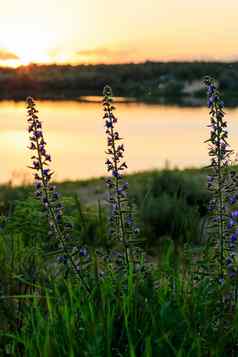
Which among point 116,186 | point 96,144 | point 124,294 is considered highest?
point 116,186

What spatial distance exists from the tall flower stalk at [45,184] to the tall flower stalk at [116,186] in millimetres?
253

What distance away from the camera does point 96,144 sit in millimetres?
30578

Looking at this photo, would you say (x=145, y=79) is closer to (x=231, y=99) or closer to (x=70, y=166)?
(x=231, y=99)

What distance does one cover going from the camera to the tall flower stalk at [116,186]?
3.19m

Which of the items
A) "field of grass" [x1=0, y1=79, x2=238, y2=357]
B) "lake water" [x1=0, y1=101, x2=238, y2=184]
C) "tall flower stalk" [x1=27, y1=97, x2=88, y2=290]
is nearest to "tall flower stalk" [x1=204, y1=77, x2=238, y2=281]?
"field of grass" [x1=0, y1=79, x2=238, y2=357]

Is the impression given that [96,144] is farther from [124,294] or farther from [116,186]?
[124,294]

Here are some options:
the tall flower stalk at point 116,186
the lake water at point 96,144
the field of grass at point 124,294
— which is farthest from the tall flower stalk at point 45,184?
the lake water at point 96,144

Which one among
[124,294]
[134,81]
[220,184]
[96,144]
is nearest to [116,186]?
[220,184]

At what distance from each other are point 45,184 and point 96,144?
1079 inches

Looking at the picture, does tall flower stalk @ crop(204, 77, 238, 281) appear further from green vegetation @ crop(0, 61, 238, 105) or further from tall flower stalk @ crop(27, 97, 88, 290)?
green vegetation @ crop(0, 61, 238, 105)

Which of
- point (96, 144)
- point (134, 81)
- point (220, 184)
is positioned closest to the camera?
point (220, 184)

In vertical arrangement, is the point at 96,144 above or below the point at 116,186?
below

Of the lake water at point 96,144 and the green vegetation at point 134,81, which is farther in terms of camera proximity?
the green vegetation at point 134,81

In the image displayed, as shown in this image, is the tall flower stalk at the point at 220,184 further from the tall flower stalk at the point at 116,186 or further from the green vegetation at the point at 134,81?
the green vegetation at the point at 134,81
